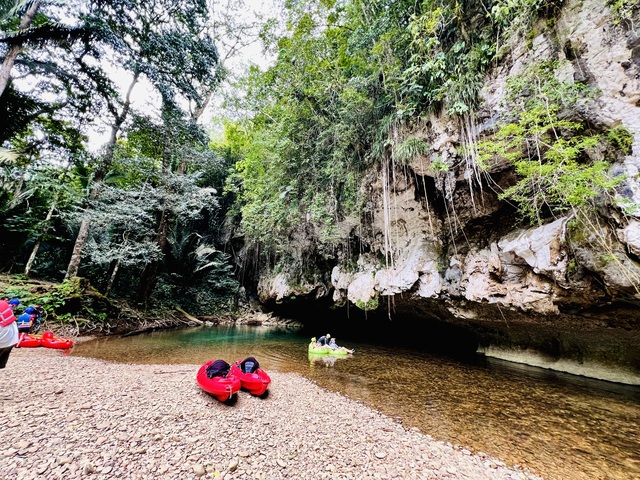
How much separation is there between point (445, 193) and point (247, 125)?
13862 mm

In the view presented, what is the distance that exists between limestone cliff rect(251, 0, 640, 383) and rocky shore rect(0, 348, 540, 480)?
4449mm

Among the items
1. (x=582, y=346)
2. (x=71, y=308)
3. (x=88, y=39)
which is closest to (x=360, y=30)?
(x=88, y=39)

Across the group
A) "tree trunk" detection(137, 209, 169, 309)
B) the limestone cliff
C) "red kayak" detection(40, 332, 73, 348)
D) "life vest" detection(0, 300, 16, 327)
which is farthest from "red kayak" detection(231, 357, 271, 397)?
"tree trunk" detection(137, 209, 169, 309)

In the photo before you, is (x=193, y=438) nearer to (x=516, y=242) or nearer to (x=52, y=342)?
(x=516, y=242)

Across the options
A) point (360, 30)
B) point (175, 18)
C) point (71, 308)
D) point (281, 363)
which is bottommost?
point (281, 363)

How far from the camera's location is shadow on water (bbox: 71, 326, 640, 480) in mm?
3701

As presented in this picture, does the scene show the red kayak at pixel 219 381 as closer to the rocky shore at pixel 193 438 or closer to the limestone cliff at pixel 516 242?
the rocky shore at pixel 193 438

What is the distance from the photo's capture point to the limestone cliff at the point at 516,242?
15.8 ft

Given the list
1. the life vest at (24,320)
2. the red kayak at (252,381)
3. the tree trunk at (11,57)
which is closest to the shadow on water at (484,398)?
the life vest at (24,320)

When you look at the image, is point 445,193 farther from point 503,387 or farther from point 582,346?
point 582,346

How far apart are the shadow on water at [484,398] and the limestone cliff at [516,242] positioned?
1539 mm

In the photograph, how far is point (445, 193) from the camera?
Answer: 7676 mm

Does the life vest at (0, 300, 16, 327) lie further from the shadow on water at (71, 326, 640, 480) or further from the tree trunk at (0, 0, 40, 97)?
the tree trunk at (0, 0, 40, 97)

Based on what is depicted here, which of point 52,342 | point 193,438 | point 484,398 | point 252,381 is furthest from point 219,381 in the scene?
point 52,342
